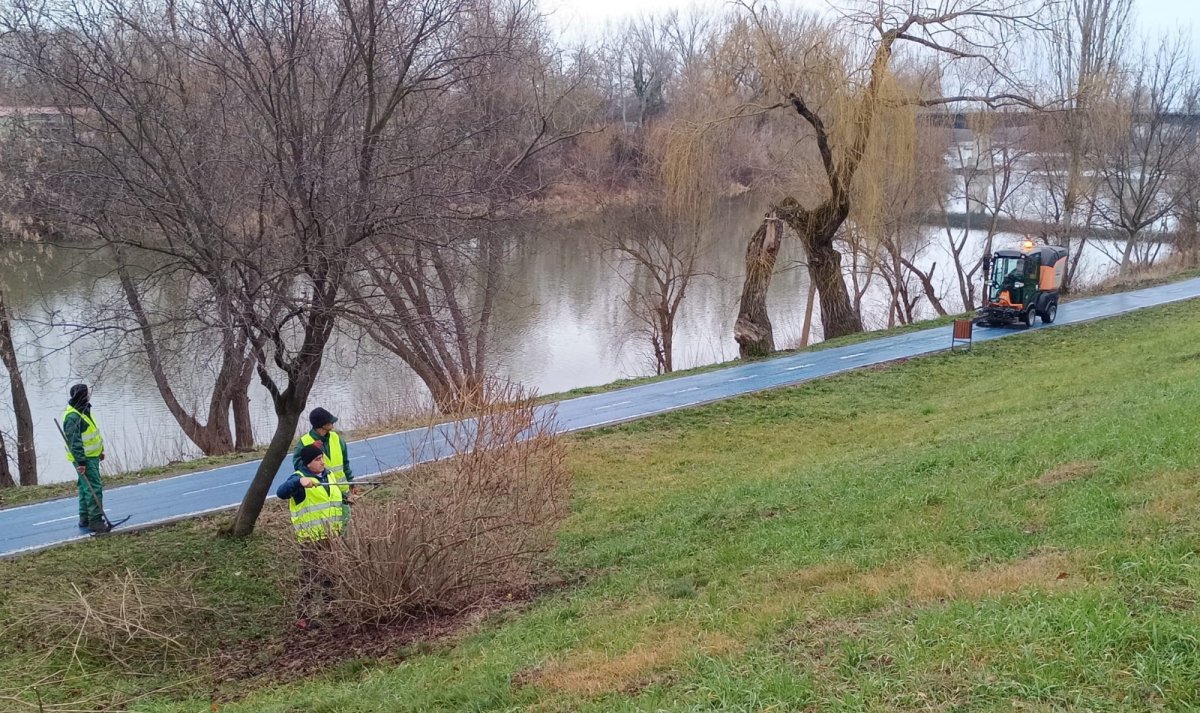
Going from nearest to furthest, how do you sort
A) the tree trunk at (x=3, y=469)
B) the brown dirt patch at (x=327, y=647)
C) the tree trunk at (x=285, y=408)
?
the brown dirt patch at (x=327, y=647) → the tree trunk at (x=285, y=408) → the tree trunk at (x=3, y=469)

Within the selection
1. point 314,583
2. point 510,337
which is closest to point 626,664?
point 314,583

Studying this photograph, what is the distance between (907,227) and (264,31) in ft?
104

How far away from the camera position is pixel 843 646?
17.5 ft

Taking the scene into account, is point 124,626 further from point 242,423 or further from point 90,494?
point 242,423

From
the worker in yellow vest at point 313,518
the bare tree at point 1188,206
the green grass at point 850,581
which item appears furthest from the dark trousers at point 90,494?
the bare tree at point 1188,206

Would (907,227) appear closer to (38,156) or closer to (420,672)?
(38,156)

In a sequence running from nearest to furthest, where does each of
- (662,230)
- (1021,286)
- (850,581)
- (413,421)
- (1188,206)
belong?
(850,581)
(413,421)
(1021,286)
(662,230)
(1188,206)

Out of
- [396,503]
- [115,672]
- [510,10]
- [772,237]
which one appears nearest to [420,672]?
[396,503]

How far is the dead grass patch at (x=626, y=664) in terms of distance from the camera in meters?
5.71

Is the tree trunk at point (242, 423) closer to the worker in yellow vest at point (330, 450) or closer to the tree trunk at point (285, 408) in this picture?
the tree trunk at point (285, 408)

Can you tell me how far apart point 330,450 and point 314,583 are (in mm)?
1306

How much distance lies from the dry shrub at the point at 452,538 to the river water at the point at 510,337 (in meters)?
2.22

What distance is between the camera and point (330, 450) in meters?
9.26

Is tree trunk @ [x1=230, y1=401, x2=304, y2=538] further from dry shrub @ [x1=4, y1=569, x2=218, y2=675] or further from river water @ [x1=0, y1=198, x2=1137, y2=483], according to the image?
dry shrub @ [x1=4, y1=569, x2=218, y2=675]
